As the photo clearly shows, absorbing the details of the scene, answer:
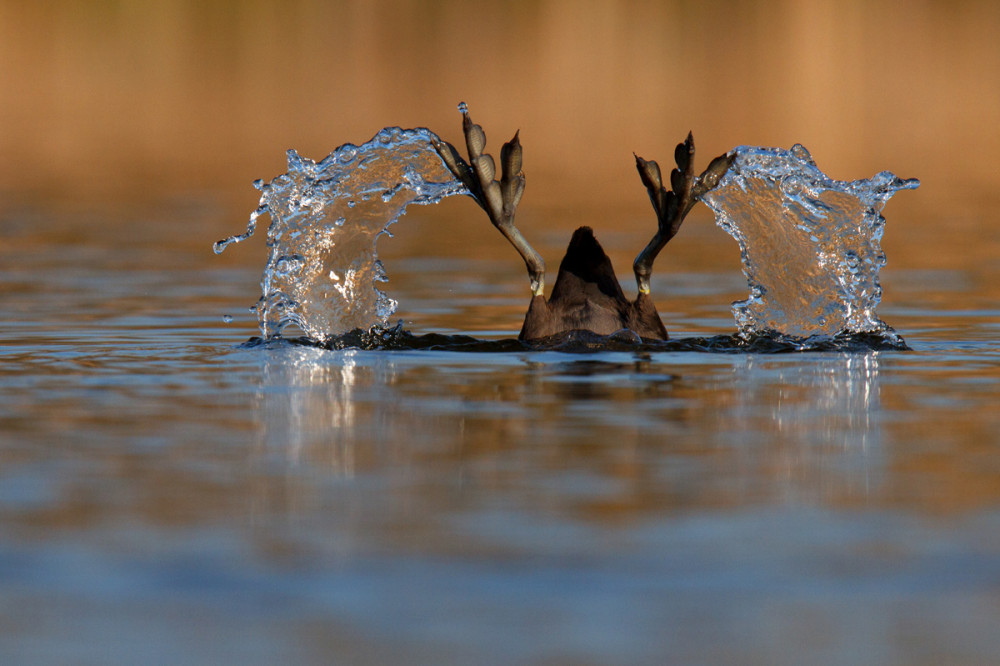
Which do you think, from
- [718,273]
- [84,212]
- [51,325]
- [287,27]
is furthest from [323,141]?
[287,27]

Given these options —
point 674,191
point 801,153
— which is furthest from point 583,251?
point 801,153

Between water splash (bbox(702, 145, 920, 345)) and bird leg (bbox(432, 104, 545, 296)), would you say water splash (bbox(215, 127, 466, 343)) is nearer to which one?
bird leg (bbox(432, 104, 545, 296))

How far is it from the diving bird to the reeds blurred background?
321 inches

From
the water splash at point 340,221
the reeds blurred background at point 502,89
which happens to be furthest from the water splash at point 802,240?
the reeds blurred background at point 502,89

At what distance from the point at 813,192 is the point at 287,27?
50.0 m

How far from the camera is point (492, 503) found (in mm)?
4773

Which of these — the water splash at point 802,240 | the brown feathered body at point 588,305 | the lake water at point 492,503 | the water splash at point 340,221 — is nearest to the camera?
the lake water at point 492,503

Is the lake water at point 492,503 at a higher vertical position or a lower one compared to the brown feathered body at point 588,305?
lower

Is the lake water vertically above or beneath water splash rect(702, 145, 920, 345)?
Answer: beneath

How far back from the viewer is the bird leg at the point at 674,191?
9.27 m

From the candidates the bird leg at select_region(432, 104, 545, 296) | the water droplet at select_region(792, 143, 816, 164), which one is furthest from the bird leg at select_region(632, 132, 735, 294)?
the bird leg at select_region(432, 104, 545, 296)

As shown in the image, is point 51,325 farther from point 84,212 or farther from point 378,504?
point 84,212

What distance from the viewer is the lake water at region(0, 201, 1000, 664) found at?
3.59 m

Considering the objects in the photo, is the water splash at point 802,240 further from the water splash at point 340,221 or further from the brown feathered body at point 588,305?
the water splash at point 340,221
